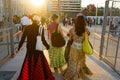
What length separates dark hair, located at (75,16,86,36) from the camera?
219 inches

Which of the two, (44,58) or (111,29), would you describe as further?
(111,29)

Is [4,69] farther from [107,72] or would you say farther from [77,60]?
[107,72]

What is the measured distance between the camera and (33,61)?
5.38 metres

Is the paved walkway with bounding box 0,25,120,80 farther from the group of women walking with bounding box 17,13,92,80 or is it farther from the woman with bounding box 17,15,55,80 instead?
the woman with bounding box 17,15,55,80

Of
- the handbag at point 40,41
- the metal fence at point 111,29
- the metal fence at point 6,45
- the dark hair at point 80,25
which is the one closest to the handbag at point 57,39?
the dark hair at point 80,25

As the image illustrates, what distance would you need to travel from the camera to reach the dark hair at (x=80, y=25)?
555 cm

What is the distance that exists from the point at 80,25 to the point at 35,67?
4.65 ft

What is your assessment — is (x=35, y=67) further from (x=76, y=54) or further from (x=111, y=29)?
(x=111, y=29)

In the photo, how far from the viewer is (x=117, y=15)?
780cm

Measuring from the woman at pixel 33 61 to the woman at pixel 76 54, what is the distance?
2.46 ft

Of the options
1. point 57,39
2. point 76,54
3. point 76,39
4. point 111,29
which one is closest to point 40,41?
point 76,39

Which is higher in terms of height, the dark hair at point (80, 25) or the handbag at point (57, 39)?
the dark hair at point (80, 25)

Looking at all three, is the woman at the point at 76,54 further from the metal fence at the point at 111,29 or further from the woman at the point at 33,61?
the metal fence at the point at 111,29

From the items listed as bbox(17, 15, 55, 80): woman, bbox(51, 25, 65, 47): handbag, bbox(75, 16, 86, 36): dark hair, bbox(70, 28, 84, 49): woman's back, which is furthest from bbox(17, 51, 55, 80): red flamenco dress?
bbox(51, 25, 65, 47): handbag
